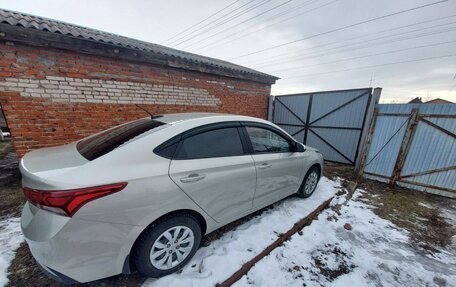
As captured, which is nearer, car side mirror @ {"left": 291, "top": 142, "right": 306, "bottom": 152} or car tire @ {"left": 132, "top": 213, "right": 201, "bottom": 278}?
car tire @ {"left": 132, "top": 213, "right": 201, "bottom": 278}

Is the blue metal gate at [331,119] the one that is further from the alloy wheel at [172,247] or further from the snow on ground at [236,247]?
the alloy wheel at [172,247]

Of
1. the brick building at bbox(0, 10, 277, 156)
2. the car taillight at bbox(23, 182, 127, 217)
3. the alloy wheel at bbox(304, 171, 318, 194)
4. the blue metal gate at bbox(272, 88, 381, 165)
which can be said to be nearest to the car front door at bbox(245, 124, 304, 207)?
the alloy wheel at bbox(304, 171, 318, 194)

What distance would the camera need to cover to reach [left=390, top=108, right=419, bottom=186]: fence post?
427 cm

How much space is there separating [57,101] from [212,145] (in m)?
3.78

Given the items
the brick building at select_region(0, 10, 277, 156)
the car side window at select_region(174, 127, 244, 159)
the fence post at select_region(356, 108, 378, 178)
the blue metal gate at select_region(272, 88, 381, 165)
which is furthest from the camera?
the blue metal gate at select_region(272, 88, 381, 165)

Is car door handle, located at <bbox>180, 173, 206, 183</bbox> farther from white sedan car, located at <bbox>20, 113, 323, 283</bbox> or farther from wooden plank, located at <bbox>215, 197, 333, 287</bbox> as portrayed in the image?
wooden plank, located at <bbox>215, 197, 333, 287</bbox>

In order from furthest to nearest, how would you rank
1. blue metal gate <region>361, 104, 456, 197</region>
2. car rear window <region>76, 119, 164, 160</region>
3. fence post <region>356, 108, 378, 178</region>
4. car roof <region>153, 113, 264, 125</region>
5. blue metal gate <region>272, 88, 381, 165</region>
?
blue metal gate <region>272, 88, 381, 165</region> → fence post <region>356, 108, 378, 178</region> → blue metal gate <region>361, 104, 456, 197</region> → car roof <region>153, 113, 264, 125</region> → car rear window <region>76, 119, 164, 160</region>

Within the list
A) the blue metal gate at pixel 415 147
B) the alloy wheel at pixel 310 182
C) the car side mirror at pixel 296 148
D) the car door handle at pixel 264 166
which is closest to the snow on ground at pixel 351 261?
the alloy wheel at pixel 310 182

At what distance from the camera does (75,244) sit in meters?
1.40

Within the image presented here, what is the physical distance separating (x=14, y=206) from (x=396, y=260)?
5.86 metres

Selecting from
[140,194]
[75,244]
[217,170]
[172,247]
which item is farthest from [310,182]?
[75,244]

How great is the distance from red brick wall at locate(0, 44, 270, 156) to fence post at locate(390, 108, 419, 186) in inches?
235

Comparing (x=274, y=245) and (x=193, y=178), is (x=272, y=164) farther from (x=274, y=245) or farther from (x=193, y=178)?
(x=193, y=178)

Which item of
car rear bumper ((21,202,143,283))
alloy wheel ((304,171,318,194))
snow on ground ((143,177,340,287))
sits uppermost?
car rear bumper ((21,202,143,283))
